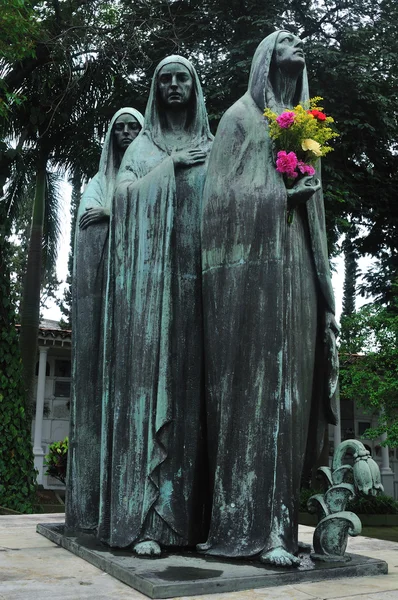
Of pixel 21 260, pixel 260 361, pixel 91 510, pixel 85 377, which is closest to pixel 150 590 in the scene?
pixel 260 361

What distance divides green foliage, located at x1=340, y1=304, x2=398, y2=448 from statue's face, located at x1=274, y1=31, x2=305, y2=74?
1013cm

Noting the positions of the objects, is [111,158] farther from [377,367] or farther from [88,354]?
[377,367]

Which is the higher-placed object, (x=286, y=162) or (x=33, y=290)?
(x=33, y=290)

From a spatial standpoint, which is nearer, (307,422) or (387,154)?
(307,422)

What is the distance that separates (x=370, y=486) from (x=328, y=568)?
555 millimetres

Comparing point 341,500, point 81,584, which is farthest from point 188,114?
point 81,584

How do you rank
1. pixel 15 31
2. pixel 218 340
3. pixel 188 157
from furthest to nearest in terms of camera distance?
pixel 15 31 < pixel 188 157 < pixel 218 340

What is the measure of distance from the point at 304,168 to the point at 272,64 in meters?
0.81

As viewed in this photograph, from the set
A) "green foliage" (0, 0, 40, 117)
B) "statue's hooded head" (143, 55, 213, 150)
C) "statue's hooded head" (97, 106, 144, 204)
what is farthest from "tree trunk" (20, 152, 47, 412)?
"statue's hooded head" (143, 55, 213, 150)

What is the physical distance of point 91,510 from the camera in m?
4.68

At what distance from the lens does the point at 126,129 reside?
5.45m

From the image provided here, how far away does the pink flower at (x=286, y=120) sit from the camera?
3.81 metres

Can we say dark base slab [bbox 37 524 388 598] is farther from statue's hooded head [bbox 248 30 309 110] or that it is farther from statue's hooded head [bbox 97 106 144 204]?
statue's hooded head [bbox 97 106 144 204]

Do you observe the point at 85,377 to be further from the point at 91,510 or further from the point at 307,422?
the point at 307,422
